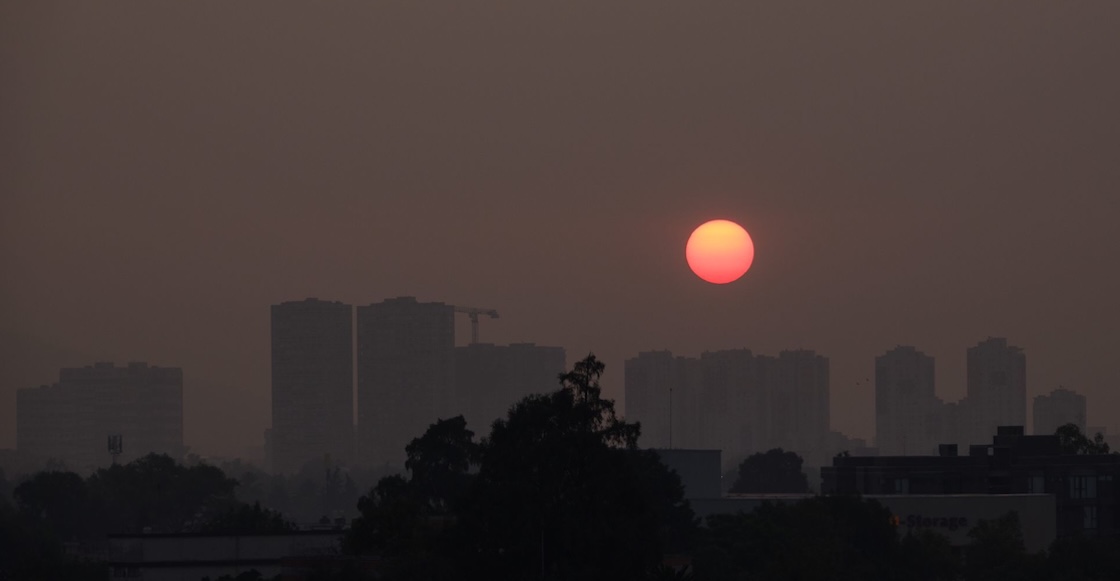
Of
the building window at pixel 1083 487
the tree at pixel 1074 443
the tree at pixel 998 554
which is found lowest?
the tree at pixel 998 554

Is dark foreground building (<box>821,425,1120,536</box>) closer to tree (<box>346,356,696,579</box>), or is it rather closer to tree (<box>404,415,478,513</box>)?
tree (<box>404,415,478,513</box>)

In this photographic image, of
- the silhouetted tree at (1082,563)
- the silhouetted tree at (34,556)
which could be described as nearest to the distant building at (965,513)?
the silhouetted tree at (1082,563)

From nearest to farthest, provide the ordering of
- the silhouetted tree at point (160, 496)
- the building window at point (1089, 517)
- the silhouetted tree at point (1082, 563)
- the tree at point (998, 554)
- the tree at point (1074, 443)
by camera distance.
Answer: the silhouetted tree at point (1082, 563), the tree at point (998, 554), the building window at point (1089, 517), the tree at point (1074, 443), the silhouetted tree at point (160, 496)

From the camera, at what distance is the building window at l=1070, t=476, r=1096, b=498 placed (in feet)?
380

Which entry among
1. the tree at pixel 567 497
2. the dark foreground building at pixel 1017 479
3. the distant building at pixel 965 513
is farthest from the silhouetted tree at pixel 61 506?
the tree at pixel 567 497

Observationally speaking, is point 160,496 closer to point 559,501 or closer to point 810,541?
point 810,541

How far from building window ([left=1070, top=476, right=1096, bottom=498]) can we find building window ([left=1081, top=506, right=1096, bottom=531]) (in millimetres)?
743

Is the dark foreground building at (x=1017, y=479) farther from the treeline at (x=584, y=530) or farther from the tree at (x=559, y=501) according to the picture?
the tree at (x=559, y=501)

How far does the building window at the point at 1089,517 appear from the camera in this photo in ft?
376

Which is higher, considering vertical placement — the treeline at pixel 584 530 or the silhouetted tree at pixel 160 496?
the treeline at pixel 584 530

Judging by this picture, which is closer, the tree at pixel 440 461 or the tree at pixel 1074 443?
the tree at pixel 440 461

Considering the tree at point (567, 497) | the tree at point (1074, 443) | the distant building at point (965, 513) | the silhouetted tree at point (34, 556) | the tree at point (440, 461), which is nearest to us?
the tree at point (567, 497)

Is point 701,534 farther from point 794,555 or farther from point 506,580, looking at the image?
point 506,580

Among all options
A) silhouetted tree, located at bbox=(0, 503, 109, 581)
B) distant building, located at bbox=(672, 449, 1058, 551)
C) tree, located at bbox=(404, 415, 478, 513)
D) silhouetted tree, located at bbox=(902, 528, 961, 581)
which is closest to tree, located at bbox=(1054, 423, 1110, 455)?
distant building, located at bbox=(672, 449, 1058, 551)
